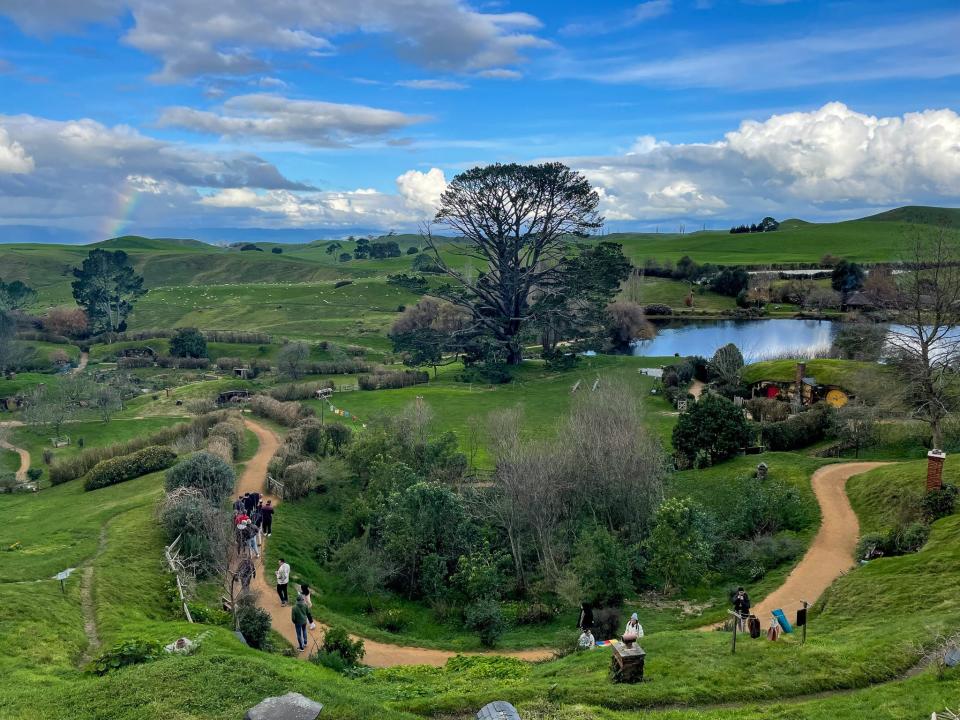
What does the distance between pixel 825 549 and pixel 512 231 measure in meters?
41.4

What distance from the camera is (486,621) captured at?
21219mm

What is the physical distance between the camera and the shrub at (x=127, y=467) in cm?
3259

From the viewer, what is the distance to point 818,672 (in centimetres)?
1362

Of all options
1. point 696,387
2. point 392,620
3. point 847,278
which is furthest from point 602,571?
point 847,278

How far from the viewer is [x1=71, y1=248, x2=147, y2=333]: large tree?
96.4 m

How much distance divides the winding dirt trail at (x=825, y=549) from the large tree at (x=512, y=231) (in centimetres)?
3220

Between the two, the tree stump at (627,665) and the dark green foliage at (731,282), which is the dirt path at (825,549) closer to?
the tree stump at (627,665)

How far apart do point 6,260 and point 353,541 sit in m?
156

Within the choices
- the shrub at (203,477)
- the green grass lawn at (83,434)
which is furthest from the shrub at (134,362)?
the shrub at (203,477)

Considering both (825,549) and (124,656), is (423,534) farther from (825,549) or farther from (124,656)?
(825,549)

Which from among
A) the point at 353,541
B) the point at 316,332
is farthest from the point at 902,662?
the point at 316,332

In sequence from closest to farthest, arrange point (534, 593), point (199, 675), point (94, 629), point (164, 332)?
point (199, 675) < point (94, 629) < point (534, 593) < point (164, 332)

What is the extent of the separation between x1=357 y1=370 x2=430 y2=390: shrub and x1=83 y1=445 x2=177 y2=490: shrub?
21792mm

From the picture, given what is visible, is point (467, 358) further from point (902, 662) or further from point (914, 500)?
point (902, 662)
